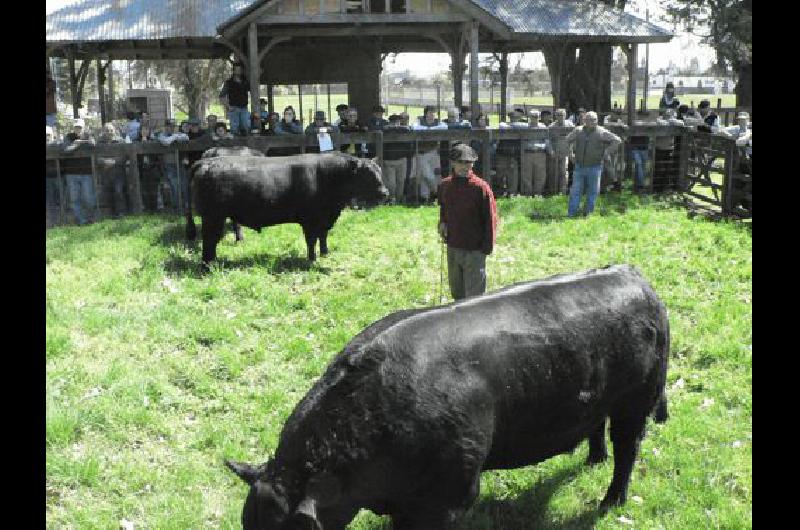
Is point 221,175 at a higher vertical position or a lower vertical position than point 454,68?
lower

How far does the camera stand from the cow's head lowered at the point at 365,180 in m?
11.6

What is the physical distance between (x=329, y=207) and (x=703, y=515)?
7.46 m

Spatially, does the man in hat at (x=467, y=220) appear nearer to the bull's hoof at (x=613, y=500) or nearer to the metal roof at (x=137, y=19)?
the bull's hoof at (x=613, y=500)

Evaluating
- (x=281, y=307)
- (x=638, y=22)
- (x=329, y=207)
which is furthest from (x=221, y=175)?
(x=638, y=22)

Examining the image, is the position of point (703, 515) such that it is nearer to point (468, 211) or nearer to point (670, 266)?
point (468, 211)

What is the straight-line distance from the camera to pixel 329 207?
11383 mm

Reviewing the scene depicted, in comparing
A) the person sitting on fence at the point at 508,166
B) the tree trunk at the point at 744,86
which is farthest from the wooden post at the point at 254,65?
the tree trunk at the point at 744,86

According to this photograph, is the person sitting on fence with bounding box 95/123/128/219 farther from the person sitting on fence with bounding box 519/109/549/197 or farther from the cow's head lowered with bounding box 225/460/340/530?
the cow's head lowered with bounding box 225/460/340/530

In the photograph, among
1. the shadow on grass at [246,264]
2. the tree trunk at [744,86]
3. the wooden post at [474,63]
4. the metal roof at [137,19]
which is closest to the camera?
the shadow on grass at [246,264]

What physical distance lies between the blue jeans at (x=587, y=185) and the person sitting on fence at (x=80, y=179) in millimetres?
8596

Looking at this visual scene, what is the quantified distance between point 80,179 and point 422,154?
256 inches

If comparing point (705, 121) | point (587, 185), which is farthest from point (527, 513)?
point (705, 121)

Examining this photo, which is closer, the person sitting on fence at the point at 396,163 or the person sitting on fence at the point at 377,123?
the person sitting on fence at the point at 396,163
